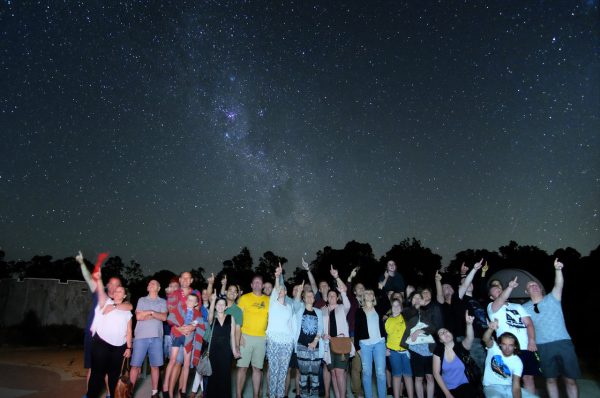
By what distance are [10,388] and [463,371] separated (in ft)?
30.7

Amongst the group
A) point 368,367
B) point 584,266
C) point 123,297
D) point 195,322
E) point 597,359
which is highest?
point 584,266

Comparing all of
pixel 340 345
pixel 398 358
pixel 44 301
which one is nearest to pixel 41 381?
pixel 340 345

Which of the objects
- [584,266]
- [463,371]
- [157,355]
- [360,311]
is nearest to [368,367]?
[360,311]

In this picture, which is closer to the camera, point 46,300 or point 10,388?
point 10,388

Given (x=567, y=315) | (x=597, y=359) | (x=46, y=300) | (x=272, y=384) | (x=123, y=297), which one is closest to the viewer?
(x=123, y=297)

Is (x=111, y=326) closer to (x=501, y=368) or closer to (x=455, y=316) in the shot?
(x=501, y=368)

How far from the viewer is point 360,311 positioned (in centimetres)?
718

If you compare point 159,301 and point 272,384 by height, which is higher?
point 159,301

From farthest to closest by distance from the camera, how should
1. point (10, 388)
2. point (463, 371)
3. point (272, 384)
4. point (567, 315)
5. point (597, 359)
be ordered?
1. point (567, 315)
2. point (597, 359)
3. point (10, 388)
4. point (272, 384)
5. point (463, 371)

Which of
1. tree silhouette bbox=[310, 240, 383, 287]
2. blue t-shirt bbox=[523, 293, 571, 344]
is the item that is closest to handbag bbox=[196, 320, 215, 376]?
blue t-shirt bbox=[523, 293, 571, 344]

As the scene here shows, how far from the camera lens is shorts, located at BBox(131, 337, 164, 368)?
261 inches

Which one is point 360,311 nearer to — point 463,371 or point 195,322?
point 463,371

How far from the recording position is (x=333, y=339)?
7004 mm

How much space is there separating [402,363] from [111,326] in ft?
16.9
